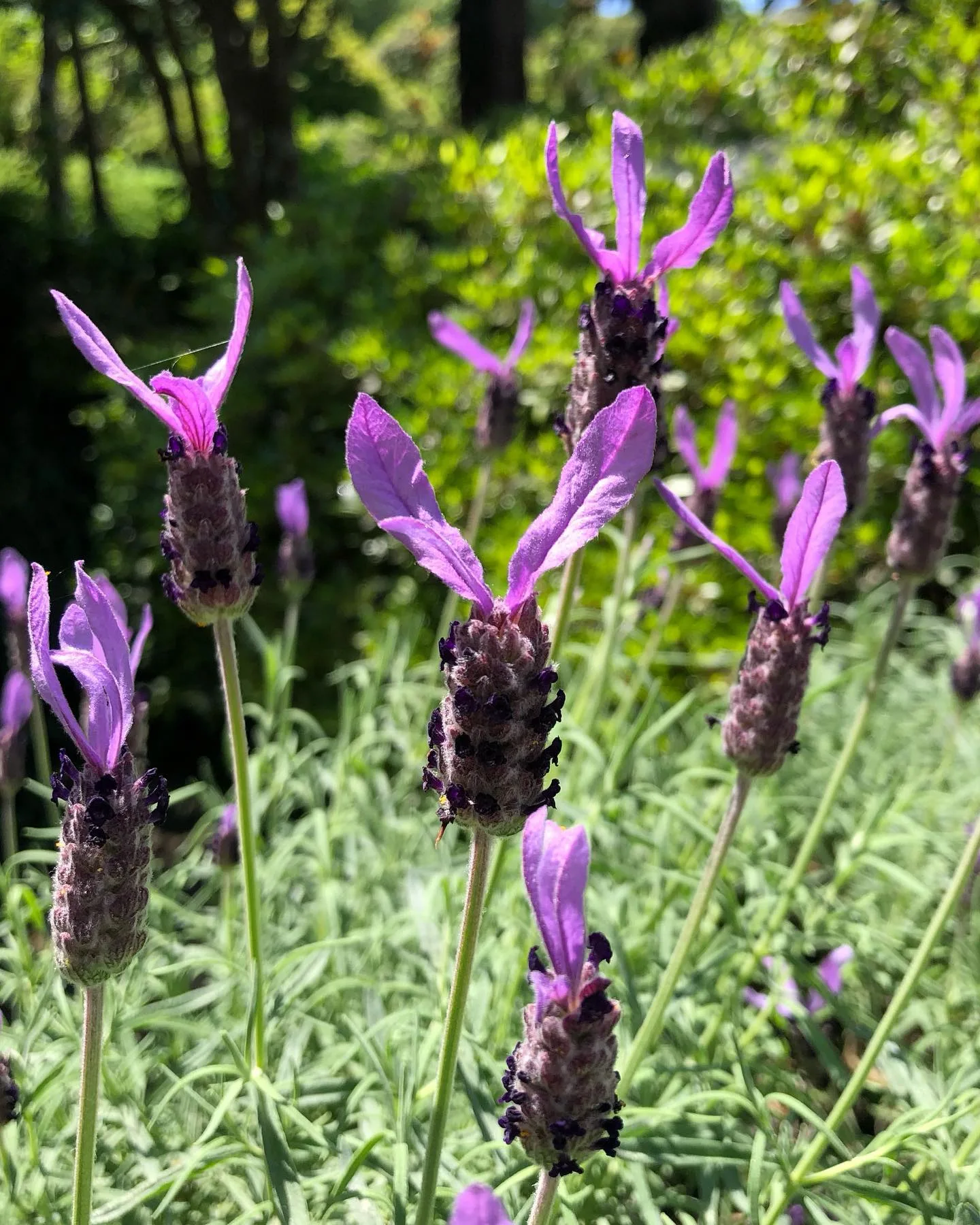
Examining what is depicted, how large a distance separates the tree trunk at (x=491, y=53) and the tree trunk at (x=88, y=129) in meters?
2.92

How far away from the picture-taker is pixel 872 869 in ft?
7.86

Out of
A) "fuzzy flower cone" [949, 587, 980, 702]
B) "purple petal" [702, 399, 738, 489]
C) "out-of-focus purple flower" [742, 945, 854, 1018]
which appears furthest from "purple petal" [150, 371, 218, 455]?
"fuzzy flower cone" [949, 587, 980, 702]

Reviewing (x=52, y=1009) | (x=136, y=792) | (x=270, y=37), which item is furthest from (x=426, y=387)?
(x=270, y=37)

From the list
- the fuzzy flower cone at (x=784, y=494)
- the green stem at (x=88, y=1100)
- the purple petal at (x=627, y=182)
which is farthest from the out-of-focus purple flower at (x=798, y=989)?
the purple petal at (x=627, y=182)

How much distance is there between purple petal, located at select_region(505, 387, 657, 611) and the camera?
0.68 m

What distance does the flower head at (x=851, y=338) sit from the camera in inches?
51.4

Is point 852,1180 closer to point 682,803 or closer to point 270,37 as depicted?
point 682,803

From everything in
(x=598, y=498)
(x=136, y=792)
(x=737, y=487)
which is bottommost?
(x=136, y=792)

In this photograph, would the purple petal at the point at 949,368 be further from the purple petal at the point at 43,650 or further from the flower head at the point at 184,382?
the purple petal at the point at 43,650

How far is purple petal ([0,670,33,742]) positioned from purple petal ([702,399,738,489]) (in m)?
1.27

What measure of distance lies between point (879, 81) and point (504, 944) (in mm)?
4691

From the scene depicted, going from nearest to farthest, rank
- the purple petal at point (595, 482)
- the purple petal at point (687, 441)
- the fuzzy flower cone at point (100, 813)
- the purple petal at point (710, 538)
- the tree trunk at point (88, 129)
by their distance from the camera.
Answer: the purple petal at point (595, 482), the fuzzy flower cone at point (100, 813), the purple petal at point (710, 538), the purple petal at point (687, 441), the tree trunk at point (88, 129)

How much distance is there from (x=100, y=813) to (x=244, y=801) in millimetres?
313

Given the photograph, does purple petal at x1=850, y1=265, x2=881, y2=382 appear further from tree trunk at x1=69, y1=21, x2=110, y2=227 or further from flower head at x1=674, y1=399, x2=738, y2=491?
tree trunk at x1=69, y1=21, x2=110, y2=227
